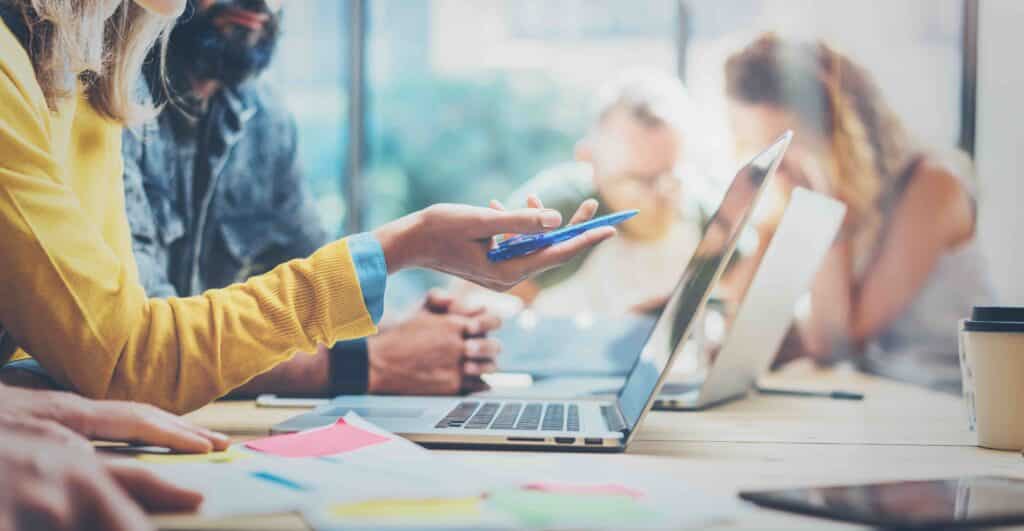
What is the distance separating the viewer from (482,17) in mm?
3672

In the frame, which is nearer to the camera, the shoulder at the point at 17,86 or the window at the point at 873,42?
the shoulder at the point at 17,86

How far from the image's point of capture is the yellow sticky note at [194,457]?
0.72 metres

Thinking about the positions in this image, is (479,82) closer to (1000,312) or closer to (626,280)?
(626,280)

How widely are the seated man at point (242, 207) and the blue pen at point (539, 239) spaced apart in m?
0.37

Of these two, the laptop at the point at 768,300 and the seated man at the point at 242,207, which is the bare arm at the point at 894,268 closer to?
the laptop at the point at 768,300

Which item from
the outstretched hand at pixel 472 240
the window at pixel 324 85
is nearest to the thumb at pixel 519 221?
the outstretched hand at pixel 472 240

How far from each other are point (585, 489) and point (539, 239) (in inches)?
15.1

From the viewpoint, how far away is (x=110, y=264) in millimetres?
865

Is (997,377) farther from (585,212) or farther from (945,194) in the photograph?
(945,194)

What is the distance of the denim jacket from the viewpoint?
143 cm

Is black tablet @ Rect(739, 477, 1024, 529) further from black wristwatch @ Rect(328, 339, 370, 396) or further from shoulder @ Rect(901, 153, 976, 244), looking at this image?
shoulder @ Rect(901, 153, 976, 244)

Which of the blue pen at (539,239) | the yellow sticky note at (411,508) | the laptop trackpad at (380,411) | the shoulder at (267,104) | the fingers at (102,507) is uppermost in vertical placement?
the shoulder at (267,104)

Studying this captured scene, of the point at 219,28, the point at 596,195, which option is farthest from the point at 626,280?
the point at 219,28

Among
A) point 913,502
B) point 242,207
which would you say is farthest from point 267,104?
point 913,502
